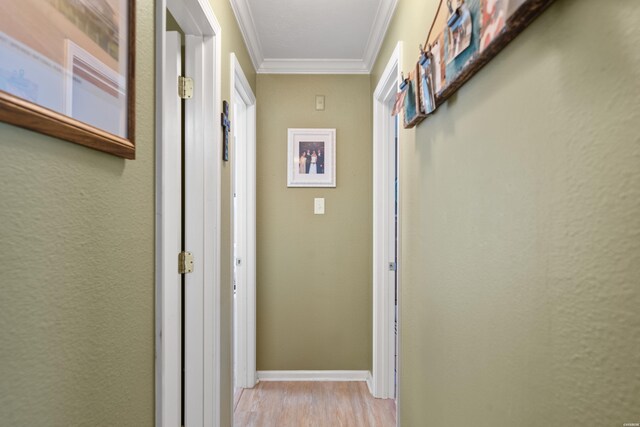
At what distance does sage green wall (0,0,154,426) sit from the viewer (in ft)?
1.68

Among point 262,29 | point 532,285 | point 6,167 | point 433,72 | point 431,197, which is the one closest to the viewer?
point 6,167

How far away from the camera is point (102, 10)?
0.70m

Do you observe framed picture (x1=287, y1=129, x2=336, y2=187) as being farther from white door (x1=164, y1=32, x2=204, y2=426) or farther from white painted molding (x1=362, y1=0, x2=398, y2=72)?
white door (x1=164, y1=32, x2=204, y2=426)

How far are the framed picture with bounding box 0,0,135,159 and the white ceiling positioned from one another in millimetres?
1338

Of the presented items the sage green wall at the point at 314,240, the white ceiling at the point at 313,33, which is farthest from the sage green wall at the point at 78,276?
the sage green wall at the point at 314,240

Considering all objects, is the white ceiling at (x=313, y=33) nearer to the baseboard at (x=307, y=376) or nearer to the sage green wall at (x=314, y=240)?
the sage green wall at (x=314, y=240)

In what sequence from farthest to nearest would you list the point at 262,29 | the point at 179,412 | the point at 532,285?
the point at 262,29 < the point at 179,412 < the point at 532,285

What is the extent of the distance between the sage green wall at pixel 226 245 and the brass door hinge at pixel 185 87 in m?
0.23

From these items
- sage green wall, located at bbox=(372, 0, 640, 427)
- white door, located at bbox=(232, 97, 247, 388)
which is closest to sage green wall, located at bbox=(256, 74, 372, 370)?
white door, located at bbox=(232, 97, 247, 388)

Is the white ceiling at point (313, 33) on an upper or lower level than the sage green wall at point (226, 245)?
upper

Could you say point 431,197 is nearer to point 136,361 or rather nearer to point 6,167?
point 136,361

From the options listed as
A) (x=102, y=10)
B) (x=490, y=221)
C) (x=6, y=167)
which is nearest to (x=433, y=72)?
(x=490, y=221)

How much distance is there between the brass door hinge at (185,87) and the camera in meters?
1.52

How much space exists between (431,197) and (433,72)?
0.43 m
